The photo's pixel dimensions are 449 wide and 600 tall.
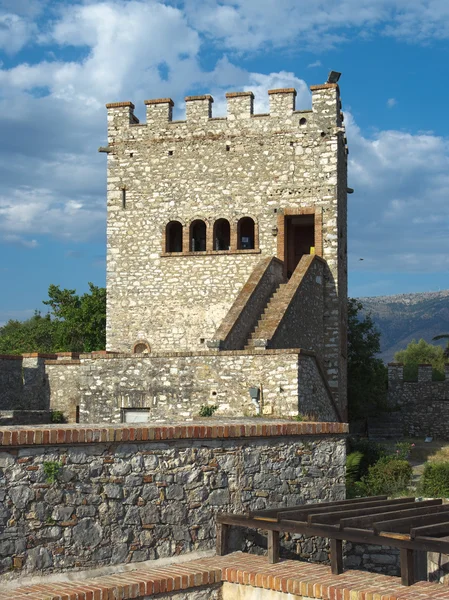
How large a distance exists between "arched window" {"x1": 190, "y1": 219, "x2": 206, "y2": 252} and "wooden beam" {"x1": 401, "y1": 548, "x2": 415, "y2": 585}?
1623cm

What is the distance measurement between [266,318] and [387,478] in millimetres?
4737

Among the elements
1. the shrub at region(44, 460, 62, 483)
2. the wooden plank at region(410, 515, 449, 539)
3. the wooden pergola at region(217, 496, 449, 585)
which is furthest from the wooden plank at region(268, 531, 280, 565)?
the shrub at region(44, 460, 62, 483)

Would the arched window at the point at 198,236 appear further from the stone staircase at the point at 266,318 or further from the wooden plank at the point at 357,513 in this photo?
the wooden plank at the point at 357,513

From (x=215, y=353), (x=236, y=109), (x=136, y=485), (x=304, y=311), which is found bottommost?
(x=136, y=485)

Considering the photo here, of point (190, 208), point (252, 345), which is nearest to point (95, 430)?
point (252, 345)

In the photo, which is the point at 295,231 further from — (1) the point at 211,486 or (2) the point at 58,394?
(1) the point at 211,486

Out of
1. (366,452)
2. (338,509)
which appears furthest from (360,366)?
(338,509)

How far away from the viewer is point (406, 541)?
816 cm

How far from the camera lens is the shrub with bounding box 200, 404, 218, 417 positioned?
16422mm

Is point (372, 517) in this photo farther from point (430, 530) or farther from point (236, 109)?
point (236, 109)

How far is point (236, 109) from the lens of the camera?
23562 millimetres

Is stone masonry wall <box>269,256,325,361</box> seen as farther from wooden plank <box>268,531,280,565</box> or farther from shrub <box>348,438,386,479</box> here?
wooden plank <box>268,531,280,565</box>

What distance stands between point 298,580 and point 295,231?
60.3 feet

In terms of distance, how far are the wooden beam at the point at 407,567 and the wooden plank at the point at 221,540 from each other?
2404mm
